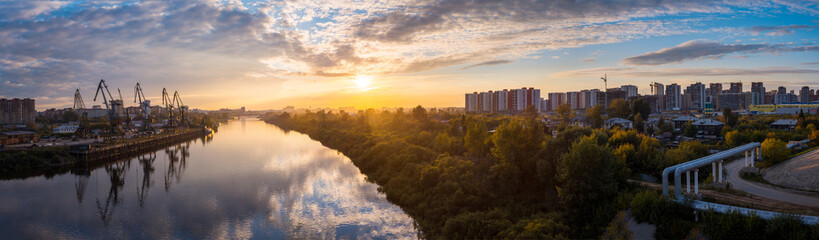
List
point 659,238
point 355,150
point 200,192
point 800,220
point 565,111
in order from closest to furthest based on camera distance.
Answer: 1. point 800,220
2. point 659,238
3. point 200,192
4. point 355,150
5. point 565,111

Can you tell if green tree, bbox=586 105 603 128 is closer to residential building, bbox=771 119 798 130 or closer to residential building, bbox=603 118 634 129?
residential building, bbox=603 118 634 129

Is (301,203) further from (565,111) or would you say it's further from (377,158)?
(565,111)

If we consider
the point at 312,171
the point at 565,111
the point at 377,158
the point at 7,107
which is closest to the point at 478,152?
the point at 377,158

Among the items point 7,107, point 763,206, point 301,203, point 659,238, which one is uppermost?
point 7,107

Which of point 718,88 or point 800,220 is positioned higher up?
point 718,88

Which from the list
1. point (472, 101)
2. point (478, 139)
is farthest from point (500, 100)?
point (478, 139)

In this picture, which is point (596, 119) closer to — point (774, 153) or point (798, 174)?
point (774, 153)

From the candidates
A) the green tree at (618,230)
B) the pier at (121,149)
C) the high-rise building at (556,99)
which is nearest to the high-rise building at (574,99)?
the high-rise building at (556,99)
